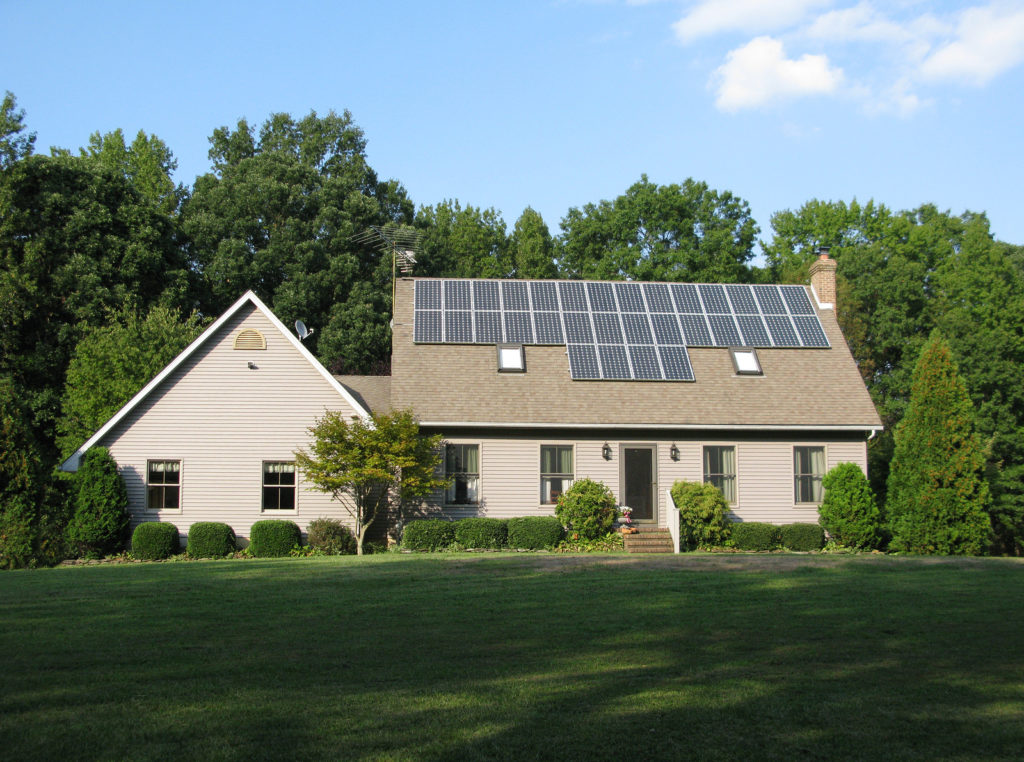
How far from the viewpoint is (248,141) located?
1939 inches

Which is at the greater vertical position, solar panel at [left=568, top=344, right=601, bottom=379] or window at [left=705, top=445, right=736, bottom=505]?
solar panel at [left=568, top=344, right=601, bottom=379]

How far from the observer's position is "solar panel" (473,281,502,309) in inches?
1043

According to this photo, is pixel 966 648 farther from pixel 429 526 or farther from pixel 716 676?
pixel 429 526

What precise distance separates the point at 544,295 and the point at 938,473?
1108cm

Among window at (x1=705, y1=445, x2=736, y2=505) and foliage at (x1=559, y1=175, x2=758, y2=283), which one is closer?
window at (x1=705, y1=445, x2=736, y2=505)

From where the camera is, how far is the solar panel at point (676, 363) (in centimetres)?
2416

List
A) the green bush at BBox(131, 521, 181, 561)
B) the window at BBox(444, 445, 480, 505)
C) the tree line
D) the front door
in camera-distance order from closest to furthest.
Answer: the green bush at BBox(131, 521, 181, 561), the window at BBox(444, 445, 480, 505), the front door, the tree line

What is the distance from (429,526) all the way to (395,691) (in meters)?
14.2

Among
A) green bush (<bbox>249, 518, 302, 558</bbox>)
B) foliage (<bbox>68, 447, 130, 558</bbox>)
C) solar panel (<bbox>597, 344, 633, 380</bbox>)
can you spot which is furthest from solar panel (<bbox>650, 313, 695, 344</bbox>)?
foliage (<bbox>68, 447, 130, 558</bbox>)

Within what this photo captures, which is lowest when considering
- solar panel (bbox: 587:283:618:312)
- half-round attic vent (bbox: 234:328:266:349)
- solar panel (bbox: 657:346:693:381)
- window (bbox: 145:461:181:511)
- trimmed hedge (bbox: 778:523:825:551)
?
trimmed hedge (bbox: 778:523:825:551)

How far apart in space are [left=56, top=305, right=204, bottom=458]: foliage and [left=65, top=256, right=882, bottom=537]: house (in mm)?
6380

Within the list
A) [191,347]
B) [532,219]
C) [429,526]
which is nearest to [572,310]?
[429,526]

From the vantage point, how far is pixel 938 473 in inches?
851

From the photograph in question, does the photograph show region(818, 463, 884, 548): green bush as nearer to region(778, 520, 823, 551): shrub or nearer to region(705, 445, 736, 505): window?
region(778, 520, 823, 551): shrub
